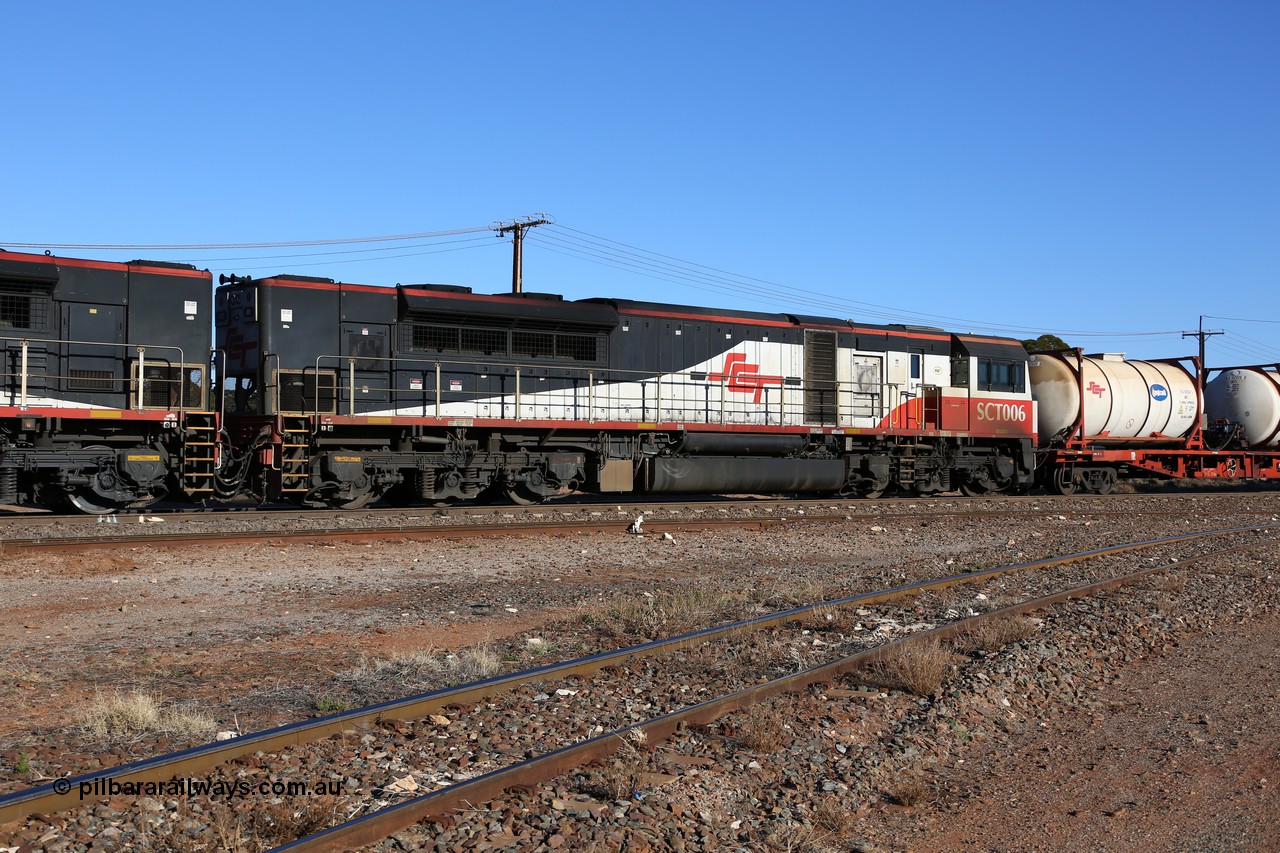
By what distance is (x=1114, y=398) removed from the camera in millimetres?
27359

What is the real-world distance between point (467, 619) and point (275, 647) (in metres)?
1.89

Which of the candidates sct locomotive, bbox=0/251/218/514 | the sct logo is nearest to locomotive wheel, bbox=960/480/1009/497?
the sct logo

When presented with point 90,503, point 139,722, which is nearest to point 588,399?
point 90,503

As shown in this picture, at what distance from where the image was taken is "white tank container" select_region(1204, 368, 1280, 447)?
30.7 meters

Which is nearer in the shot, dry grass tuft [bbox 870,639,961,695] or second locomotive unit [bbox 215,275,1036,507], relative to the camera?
dry grass tuft [bbox 870,639,961,695]

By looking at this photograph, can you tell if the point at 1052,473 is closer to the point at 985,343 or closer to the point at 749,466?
the point at 985,343

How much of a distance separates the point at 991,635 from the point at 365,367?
12202 mm

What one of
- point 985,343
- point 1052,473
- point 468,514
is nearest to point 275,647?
point 468,514

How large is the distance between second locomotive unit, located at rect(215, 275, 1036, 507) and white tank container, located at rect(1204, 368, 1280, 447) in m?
9.50

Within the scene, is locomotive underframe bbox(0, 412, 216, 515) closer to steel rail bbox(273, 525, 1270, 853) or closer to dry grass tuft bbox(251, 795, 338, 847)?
steel rail bbox(273, 525, 1270, 853)

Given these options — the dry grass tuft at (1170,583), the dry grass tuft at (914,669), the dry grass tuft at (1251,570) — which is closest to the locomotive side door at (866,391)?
the dry grass tuft at (1251,570)

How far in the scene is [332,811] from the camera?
4449 mm

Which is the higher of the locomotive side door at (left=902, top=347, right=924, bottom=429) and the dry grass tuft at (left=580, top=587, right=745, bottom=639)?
the locomotive side door at (left=902, top=347, right=924, bottom=429)

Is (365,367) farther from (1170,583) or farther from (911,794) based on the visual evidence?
(911,794)
